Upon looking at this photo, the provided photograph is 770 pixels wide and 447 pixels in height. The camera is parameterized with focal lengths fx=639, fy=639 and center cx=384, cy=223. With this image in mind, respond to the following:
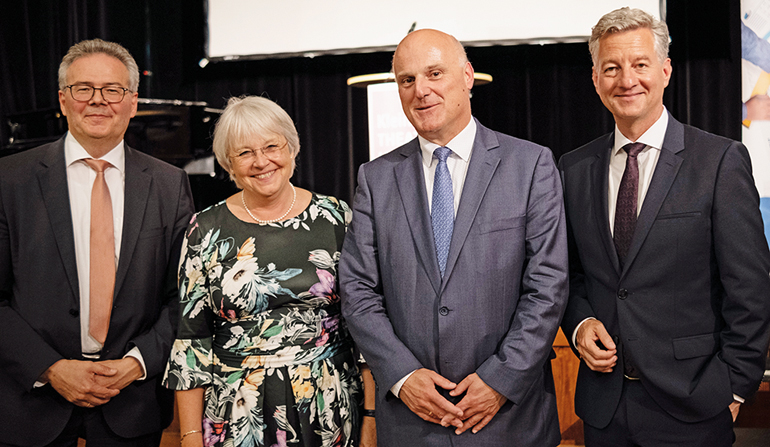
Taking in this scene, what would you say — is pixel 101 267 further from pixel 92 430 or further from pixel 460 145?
pixel 460 145

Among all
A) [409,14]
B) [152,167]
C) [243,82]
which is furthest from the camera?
[243,82]

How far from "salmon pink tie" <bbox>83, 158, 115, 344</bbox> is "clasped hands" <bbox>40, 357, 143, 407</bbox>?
11cm

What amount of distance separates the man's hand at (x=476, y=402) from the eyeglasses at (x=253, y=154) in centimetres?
87

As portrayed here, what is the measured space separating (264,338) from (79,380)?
60 centimetres

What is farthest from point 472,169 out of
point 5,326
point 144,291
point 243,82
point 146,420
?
point 243,82

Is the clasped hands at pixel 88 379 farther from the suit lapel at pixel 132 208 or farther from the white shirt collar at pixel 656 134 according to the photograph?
the white shirt collar at pixel 656 134

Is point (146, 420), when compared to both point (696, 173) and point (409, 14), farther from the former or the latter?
point (409, 14)

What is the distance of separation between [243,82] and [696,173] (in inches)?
180

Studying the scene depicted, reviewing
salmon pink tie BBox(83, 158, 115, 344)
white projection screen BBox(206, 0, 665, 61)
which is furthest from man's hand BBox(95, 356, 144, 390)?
white projection screen BBox(206, 0, 665, 61)

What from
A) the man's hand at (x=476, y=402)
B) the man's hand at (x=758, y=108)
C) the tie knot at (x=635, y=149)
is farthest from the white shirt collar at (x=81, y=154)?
the man's hand at (x=758, y=108)

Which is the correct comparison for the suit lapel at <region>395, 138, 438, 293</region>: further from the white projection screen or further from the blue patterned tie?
the white projection screen

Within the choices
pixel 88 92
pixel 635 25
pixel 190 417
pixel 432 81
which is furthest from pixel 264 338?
pixel 635 25

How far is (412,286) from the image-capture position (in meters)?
1.71

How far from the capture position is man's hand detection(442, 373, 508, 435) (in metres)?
A: 1.61
